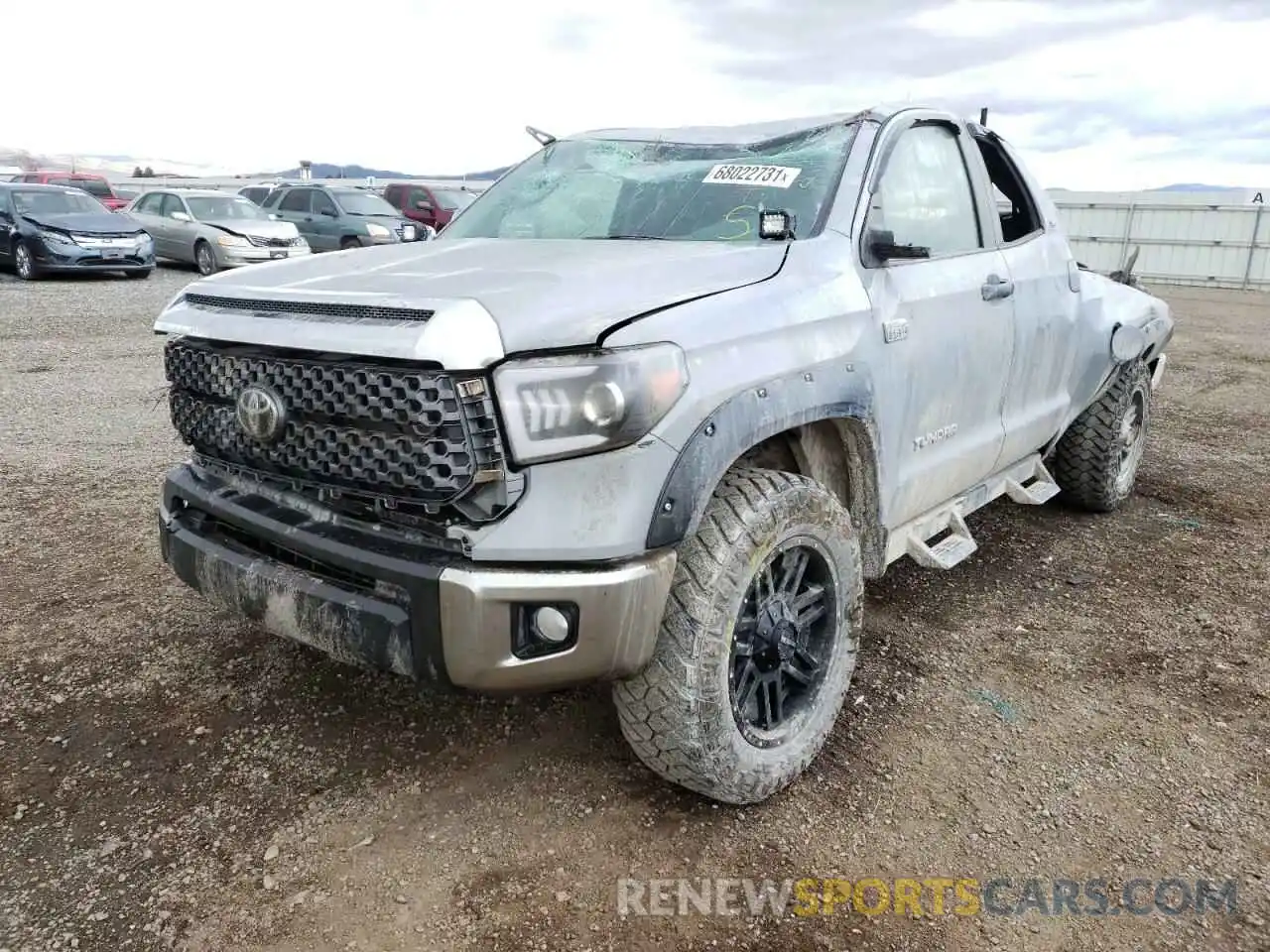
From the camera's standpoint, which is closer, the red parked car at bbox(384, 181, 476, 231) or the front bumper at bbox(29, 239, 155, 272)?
the front bumper at bbox(29, 239, 155, 272)

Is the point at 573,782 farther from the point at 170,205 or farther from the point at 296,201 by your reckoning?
the point at 296,201

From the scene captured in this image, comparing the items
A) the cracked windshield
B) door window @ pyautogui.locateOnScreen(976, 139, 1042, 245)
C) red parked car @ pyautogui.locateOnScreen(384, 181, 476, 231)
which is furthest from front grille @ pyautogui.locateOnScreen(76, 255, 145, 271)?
door window @ pyautogui.locateOnScreen(976, 139, 1042, 245)

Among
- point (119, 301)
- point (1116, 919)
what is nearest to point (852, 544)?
point (1116, 919)

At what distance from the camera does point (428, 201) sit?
19.0 m

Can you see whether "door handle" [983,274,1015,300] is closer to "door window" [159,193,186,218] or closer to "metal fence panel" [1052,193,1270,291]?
"door window" [159,193,186,218]

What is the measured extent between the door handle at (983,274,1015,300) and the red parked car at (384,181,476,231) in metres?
Result: 16.2

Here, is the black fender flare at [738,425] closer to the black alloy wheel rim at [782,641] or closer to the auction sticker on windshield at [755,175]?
the black alloy wheel rim at [782,641]

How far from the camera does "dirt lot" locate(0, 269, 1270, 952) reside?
7.49 ft

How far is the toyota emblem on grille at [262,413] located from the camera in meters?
2.42

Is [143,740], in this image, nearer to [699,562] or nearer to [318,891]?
[318,891]

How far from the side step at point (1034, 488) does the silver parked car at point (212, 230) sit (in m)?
13.6

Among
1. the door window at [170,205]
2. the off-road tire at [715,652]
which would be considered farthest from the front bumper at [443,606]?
the door window at [170,205]

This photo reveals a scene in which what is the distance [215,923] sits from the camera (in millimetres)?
2246

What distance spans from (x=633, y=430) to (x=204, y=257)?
16242 mm
